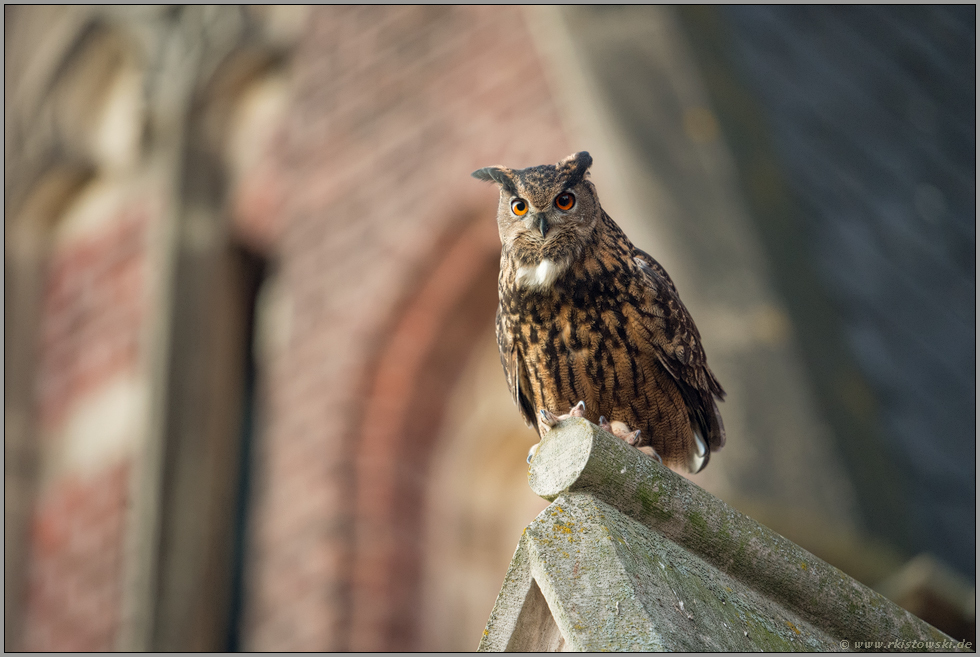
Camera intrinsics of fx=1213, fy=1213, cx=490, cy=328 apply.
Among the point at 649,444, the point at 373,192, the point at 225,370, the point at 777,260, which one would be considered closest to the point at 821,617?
the point at 649,444

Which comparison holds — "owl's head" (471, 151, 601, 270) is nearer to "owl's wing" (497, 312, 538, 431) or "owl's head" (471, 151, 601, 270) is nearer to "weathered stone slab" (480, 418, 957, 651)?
"owl's wing" (497, 312, 538, 431)

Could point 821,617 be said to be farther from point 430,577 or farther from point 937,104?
point 937,104

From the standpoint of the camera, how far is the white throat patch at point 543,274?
266 cm

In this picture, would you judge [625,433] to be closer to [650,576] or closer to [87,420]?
[650,576]

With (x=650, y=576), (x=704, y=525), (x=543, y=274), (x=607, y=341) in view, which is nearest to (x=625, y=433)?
(x=607, y=341)


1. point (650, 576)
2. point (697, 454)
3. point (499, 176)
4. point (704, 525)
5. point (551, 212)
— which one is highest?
point (499, 176)

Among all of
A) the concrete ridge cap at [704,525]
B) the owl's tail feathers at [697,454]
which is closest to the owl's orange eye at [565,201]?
the owl's tail feathers at [697,454]

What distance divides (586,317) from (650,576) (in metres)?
1.02

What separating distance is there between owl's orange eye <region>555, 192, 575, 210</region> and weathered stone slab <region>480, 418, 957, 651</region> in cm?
89

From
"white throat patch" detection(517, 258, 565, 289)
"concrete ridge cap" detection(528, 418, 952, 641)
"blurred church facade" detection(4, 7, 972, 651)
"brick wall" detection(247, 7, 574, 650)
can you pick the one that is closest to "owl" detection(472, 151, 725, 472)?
"white throat patch" detection(517, 258, 565, 289)

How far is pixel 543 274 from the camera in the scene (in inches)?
104

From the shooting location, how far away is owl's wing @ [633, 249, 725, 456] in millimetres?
2773

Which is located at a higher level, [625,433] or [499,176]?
[499,176]

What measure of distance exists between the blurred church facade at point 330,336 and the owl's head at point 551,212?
90.2 inches
